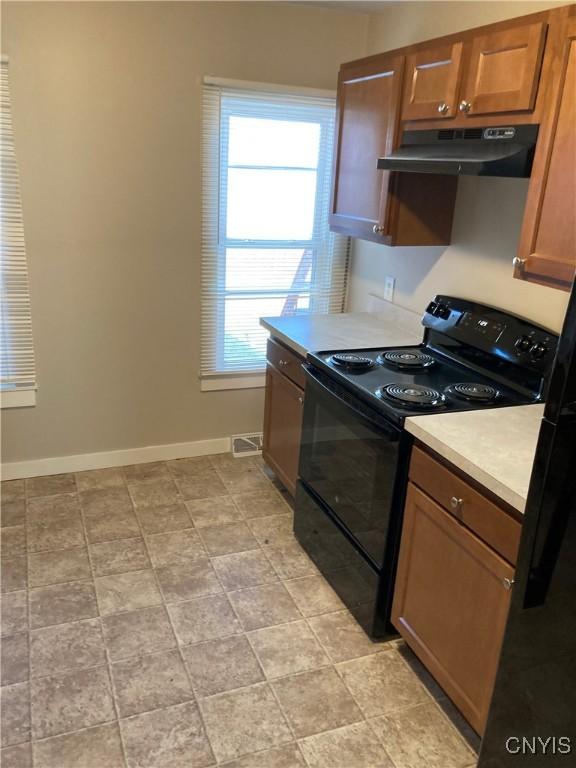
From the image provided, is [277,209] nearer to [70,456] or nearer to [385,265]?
[385,265]

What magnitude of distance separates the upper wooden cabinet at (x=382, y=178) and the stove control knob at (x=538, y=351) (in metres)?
0.76

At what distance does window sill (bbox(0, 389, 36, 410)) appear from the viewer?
3.17 meters

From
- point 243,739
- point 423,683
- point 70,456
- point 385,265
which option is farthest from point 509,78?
point 70,456

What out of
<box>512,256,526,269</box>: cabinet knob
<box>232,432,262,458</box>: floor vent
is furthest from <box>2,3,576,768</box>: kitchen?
<box>232,432,262,458</box>: floor vent

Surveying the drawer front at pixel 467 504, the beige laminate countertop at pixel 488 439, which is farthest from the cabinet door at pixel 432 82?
the drawer front at pixel 467 504

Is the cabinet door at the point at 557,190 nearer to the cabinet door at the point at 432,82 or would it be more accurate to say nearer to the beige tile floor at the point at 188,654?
the cabinet door at the point at 432,82

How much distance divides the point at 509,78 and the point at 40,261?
2.25 m

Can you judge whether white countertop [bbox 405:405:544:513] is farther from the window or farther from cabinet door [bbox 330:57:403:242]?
the window

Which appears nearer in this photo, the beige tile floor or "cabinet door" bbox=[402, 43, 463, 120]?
the beige tile floor

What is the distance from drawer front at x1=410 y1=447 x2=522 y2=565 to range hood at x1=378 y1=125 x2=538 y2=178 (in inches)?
35.7

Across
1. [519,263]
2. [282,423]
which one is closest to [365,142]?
[519,263]

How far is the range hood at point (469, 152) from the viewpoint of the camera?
73.3 inches

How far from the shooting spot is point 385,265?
3.30 meters

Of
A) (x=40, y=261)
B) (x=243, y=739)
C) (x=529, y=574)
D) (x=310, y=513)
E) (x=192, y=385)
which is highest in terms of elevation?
(x=40, y=261)
